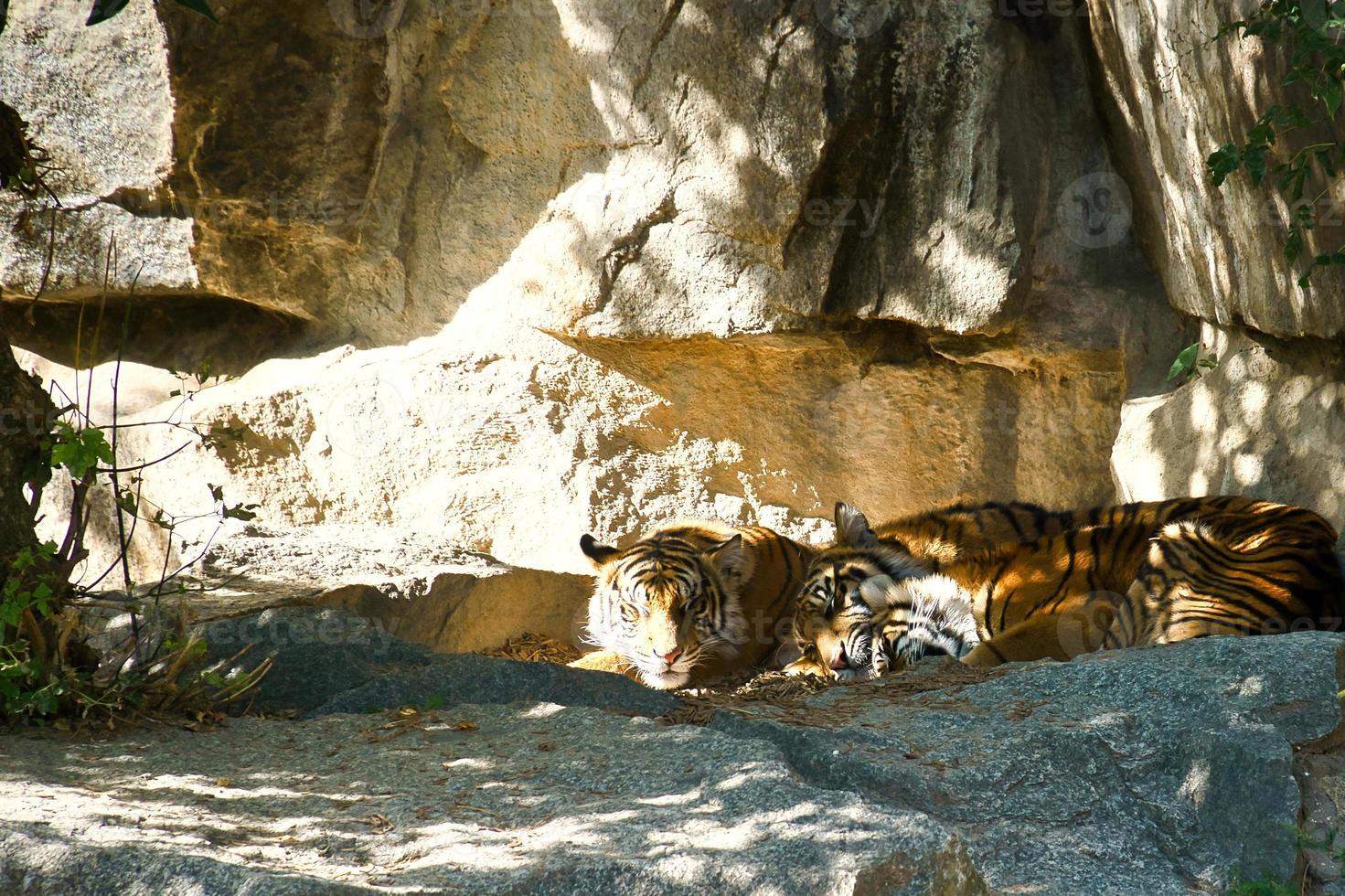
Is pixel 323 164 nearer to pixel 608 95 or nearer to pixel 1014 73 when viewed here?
pixel 608 95

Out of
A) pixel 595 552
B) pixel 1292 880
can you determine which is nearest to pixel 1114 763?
pixel 1292 880

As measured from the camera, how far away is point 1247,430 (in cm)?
533

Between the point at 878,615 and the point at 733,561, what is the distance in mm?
714

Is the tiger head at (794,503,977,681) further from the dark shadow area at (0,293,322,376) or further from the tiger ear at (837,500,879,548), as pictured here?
the dark shadow area at (0,293,322,376)

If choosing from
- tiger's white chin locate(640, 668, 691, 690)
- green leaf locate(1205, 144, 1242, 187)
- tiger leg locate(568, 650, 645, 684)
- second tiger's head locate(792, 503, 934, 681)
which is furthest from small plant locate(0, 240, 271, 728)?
green leaf locate(1205, 144, 1242, 187)

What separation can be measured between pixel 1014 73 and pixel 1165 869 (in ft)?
13.3

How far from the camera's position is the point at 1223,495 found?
5.25 m

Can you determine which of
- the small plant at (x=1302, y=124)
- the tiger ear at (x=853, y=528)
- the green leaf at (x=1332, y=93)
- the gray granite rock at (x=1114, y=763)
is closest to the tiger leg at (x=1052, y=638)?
the tiger ear at (x=853, y=528)

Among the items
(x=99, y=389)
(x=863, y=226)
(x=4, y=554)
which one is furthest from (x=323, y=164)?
(x=4, y=554)

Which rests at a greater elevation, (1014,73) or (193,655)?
(1014,73)

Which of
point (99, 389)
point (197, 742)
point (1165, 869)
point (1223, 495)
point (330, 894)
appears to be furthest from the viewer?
point (99, 389)

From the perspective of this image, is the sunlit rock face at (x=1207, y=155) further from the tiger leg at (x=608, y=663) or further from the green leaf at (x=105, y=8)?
the green leaf at (x=105, y=8)

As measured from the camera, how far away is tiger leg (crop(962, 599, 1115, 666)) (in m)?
4.88

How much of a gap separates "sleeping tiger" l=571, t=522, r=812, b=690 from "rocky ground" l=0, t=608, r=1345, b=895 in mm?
1297
